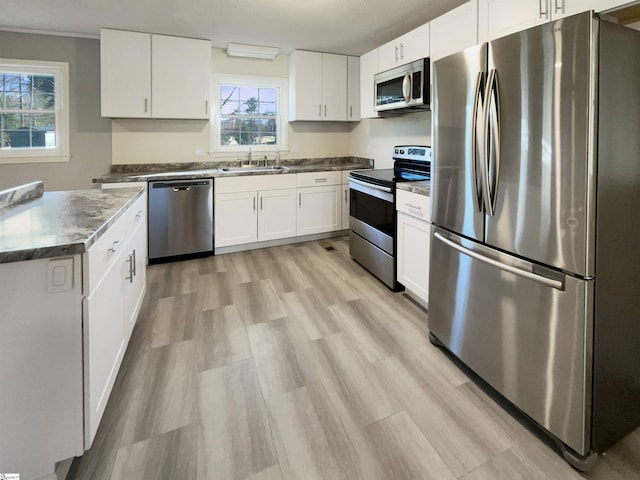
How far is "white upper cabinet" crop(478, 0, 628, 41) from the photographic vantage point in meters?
1.80

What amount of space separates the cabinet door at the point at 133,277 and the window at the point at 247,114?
7.72ft

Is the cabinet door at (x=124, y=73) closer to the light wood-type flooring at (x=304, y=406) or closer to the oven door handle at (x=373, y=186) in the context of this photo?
the light wood-type flooring at (x=304, y=406)

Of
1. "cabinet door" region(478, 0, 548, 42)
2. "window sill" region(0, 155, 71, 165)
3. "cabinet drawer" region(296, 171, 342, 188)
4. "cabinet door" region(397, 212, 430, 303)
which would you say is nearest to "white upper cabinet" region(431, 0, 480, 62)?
"cabinet door" region(478, 0, 548, 42)

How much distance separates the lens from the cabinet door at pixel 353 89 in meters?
4.79

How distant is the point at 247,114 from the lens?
15.5 feet

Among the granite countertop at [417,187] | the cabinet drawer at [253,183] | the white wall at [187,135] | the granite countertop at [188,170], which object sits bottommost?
the granite countertop at [417,187]

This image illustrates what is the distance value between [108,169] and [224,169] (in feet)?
4.18

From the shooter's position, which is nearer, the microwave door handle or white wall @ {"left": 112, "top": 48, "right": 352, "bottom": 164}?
the microwave door handle

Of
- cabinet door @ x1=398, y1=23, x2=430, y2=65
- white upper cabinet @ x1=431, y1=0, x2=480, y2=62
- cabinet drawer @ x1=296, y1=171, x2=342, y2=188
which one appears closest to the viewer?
white upper cabinet @ x1=431, y1=0, x2=480, y2=62

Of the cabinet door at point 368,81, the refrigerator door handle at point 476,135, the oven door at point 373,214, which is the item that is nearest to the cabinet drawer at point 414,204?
the oven door at point 373,214

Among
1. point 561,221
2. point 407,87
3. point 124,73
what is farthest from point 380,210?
point 124,73

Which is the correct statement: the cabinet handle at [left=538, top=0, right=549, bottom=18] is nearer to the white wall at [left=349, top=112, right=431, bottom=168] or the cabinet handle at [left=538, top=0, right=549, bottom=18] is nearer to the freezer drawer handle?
the freezer drawer handle

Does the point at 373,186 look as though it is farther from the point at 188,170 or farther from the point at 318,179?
the point at 188,170

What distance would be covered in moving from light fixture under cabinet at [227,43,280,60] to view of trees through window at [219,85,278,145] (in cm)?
39
